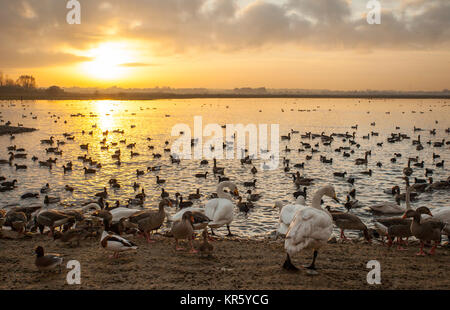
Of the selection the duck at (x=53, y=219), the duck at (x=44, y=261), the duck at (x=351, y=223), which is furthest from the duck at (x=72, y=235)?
the duck at (x=351, y=223)

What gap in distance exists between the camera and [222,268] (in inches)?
343

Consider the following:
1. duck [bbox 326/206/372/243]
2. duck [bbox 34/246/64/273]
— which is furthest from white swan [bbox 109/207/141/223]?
duck [bbox 326/206/372/243]

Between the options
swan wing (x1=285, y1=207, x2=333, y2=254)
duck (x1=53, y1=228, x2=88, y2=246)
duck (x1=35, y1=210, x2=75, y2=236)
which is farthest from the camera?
duck (x1=35, y1=210, x2=75, y2=236)

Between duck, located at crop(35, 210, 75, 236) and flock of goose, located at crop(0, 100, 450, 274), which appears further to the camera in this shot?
duck, located at crop(35, 210, 75, 236)

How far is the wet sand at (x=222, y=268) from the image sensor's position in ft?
25.2

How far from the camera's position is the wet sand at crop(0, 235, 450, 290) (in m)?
7.68

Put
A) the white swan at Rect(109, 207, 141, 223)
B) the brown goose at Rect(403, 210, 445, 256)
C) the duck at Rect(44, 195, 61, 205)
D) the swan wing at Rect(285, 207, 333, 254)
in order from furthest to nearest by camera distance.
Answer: the duck at Rect(44, 195, 61, 205), the white swan at Rect(109, 207, 141, 223), the brown goose at Rect(403, 210, 445, 256), the swan wing at Rect(285, 207, 333, 254)

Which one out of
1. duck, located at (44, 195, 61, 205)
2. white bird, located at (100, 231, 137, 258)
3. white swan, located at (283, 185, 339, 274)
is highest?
white swan, located at (283, 185, 339, 274)

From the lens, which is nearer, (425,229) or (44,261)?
(44,261)

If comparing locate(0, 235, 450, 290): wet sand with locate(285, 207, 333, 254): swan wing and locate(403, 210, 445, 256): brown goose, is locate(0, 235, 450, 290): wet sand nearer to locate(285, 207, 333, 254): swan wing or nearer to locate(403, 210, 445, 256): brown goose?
locate(403, 210, 445, 256): brown goose

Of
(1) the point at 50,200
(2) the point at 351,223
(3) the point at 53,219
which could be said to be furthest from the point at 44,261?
(1) the point at 50,200

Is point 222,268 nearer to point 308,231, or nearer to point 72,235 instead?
point 308,231
